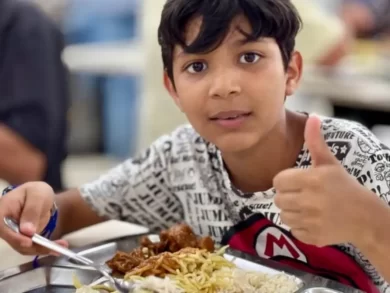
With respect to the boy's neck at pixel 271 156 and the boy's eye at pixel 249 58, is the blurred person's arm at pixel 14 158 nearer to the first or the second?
the boy's neck at pixel 271 156

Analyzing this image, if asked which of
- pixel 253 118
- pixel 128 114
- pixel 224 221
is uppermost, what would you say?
pixel 253 118

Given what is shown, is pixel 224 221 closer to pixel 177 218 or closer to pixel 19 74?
pixel 177 218

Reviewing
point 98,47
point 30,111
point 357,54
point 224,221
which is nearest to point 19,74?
point 30,111

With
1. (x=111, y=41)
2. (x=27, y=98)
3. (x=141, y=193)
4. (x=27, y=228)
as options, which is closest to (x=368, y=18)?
(x=111, y=41)

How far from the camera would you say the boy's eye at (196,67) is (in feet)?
2.78

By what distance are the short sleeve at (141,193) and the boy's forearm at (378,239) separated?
1.30ft

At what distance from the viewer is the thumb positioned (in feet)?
2.25

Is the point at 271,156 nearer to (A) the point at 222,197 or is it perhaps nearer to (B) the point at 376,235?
(A) the point at 222,197

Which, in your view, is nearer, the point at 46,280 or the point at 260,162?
the point at 46,280

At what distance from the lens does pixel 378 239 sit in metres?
0.72

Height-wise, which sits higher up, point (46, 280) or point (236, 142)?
point (236, 142)

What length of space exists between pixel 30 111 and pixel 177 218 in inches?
19.5

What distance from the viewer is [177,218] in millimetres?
1090

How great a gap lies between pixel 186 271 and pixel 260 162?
0.22m
